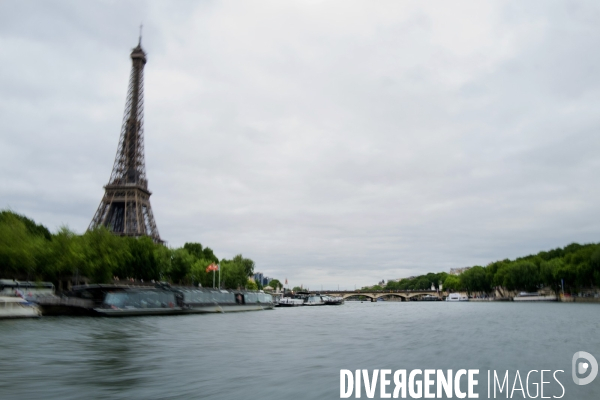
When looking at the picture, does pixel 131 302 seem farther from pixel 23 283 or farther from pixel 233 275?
pixel 233 275

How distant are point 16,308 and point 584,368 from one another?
43.2m

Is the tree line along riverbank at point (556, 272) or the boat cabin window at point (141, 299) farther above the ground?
the tree line along riverbank at point (556, 272)

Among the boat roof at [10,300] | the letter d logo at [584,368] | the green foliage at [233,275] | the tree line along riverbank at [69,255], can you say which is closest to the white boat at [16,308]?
the boat roof at [10,300]

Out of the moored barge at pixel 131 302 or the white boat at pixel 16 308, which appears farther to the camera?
the moored barge at pixel 131 302

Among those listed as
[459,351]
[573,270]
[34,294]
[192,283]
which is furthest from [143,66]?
[459,351]

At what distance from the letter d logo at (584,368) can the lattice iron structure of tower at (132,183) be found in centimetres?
8493

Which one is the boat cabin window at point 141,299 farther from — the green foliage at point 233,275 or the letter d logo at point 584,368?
the green foliage at point 233,275

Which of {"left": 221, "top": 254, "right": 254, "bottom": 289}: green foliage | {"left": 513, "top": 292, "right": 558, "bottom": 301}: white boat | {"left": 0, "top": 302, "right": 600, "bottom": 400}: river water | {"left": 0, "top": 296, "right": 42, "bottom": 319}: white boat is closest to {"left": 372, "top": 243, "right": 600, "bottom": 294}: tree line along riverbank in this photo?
{"left": 513, "top": 292, "right": 558, "bottom": 301}: white boat

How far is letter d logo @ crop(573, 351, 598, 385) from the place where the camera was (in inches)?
683

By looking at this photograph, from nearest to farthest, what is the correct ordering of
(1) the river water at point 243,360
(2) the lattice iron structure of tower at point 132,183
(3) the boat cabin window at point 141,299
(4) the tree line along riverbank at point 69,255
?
(1) the river water at point 243,360, (3) the boat cabin window at point 141,299, (4) the tree line along riverbank at point 69,255, (2) the lattice iron structure of tower at point 132,183

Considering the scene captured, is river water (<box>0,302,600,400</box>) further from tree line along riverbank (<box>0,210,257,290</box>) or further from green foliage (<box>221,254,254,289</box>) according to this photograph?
green foliage (<box>221,254,254,289</box>)

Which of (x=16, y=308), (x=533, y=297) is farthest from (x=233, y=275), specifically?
(x=533, y=297)

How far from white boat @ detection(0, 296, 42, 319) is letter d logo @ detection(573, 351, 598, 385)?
4229 centimetres

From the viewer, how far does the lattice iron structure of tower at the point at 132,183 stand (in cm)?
10425
